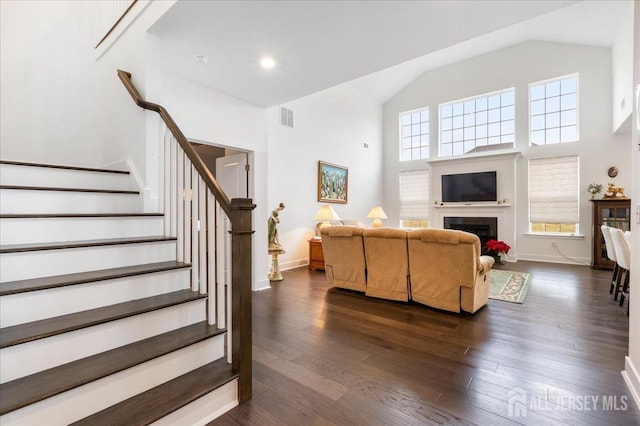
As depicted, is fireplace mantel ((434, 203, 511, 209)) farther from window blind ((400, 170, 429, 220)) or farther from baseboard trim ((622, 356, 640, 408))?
baseboard trim ((622, 356, 640, 408))

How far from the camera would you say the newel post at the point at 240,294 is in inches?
67.6

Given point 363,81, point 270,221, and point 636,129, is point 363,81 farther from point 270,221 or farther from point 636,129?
point 636,129

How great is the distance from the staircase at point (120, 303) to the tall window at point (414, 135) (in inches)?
293

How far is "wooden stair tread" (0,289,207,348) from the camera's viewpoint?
133 centimetres

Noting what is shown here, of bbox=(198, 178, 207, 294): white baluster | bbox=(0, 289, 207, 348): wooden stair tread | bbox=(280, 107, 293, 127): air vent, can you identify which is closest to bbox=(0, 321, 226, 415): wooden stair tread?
bbox=(0, 289, 207, 348): wooden stair tread

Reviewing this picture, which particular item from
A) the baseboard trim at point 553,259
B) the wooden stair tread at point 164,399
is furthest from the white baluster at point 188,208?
the baseboard trim at point 553,259

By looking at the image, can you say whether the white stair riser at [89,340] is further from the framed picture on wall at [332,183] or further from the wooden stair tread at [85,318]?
the framed picture on wall at [332,183]

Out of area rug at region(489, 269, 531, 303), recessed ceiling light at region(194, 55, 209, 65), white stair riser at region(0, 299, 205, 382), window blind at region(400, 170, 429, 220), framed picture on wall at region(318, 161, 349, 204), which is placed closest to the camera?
white stair riser at region(0, 299, 205, 382)

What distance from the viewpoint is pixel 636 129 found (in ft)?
6.16

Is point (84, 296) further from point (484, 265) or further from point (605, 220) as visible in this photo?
point (605, 220)

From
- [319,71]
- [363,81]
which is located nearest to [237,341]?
[319,71]

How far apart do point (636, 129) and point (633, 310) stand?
1.20 metres

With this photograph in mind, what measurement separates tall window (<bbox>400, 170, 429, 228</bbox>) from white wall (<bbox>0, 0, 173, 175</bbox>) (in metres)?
7.23

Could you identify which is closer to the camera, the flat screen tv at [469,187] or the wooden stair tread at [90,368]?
the wooden stair tread at [90,368]
